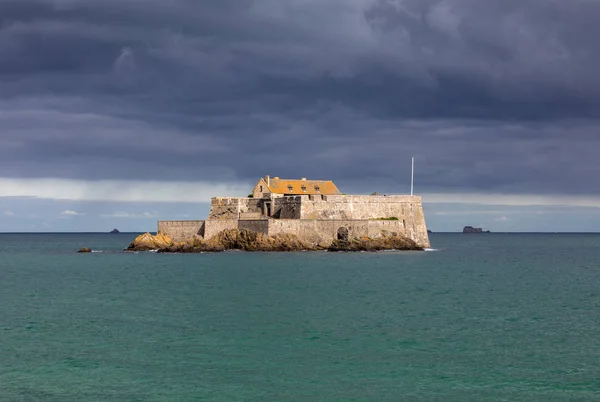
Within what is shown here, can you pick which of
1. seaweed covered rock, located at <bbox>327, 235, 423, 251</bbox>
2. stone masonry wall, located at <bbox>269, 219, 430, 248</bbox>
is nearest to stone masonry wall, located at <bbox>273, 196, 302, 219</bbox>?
stone masonry wall, located at <bbox>269, 219, 430, 248</bbox>

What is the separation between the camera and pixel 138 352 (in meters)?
24.1

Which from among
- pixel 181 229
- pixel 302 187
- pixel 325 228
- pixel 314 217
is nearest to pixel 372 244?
pixel 325 228

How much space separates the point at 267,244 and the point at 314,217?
5538mm

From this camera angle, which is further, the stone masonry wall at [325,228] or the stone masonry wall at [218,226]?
the stone masonry wall at [218,226]

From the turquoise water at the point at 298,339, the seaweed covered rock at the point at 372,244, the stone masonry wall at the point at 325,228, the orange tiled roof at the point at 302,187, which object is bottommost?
the turquoise water at the point at 298,339

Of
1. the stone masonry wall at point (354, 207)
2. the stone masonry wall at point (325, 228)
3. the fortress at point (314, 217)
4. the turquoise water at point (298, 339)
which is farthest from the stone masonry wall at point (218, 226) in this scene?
the turquoise water at point (298, 339)

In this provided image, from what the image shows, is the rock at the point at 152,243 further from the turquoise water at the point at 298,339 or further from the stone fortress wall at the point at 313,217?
the turquoise water at the point at 298,339

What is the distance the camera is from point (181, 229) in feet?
254

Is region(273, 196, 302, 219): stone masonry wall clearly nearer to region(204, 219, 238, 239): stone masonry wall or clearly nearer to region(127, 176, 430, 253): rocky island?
region(127, 176, 430, 253): rocky island

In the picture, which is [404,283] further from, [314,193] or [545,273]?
[314,193]

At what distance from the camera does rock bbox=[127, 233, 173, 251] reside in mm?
78812

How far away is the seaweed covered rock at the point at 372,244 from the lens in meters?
73.8

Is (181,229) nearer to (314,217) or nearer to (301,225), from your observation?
(301,225)

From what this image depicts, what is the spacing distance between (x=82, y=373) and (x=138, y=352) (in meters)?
3.06
